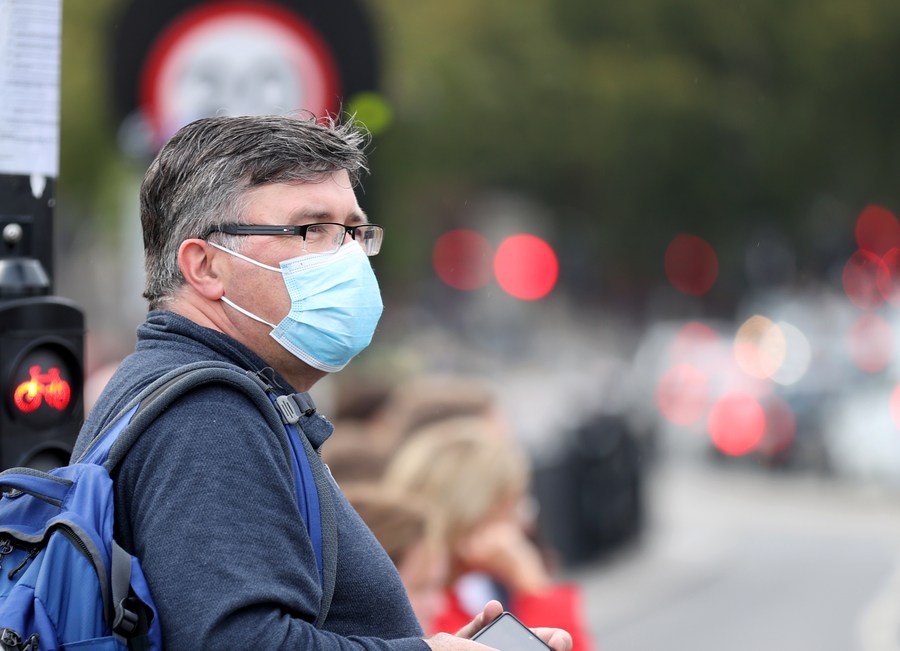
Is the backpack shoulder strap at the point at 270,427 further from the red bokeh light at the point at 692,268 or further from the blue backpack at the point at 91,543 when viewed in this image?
the red bokeh light at the point at 692,268

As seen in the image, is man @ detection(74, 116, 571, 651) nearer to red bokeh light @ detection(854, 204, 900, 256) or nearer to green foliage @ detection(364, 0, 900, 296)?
green foliage @ detection(364, 0, 900, 296)

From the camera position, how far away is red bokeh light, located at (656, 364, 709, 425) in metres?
23.0

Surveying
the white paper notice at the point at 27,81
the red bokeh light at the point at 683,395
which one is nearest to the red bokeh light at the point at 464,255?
the red bokeh light at the point at 683,395

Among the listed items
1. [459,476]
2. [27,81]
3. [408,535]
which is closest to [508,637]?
[408,535]

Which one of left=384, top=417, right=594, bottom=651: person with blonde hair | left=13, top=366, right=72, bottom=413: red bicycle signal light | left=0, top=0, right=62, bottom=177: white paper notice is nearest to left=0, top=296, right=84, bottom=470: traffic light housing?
left=13, top=366, right=72, bottom=413: red bicycle signal light

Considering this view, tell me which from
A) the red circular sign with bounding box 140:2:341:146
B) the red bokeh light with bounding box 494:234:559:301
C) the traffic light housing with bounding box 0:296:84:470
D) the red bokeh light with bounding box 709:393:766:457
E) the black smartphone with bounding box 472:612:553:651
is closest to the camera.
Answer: the black smartphone with bounding box 472:612:553:651

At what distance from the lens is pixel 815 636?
994cm

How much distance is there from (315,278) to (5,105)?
1.21 meters

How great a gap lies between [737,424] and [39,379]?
1787cm

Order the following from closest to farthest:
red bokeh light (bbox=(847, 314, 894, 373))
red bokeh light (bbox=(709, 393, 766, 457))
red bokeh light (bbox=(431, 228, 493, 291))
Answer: red bokeh light (bbox=(847, 314, 894, 373)) → red bokeh light (bbox=(709, 393, 766, 457)) → red bokeh light (bbox=(431, 228, 493, 291))

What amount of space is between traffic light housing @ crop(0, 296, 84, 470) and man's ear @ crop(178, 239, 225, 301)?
36.8 inches

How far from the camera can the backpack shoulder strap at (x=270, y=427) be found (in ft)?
6.28

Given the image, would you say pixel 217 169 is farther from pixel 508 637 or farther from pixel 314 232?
pixel 508 637

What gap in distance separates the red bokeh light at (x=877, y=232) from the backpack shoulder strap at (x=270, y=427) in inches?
1678
